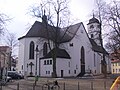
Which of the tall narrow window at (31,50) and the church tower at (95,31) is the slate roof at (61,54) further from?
the church tower at (95,31)

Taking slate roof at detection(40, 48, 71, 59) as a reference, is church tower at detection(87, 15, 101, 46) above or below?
above

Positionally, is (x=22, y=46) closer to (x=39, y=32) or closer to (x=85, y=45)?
(x=39, y=32)

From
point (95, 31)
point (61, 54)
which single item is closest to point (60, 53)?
point (61, 54)

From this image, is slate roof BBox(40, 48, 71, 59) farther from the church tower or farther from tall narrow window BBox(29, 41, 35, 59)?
the church tower

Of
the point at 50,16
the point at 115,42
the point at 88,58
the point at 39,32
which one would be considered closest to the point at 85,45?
the point at 88,58

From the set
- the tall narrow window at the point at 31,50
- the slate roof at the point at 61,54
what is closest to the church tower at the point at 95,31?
the slate roof at the point at 61,54

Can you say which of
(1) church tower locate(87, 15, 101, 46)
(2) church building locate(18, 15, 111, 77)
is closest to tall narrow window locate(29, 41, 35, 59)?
(2) church building locate(18, 15, 111, 77)

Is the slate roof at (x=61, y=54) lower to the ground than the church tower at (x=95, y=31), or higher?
lower

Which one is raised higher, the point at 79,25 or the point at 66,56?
the point at 79,25

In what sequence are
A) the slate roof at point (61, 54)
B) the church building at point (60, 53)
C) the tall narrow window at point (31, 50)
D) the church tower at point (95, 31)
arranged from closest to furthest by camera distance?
the church tower at point (95, 31) → the slate roof at point (61, 54) → the church building at point (60, 53) → the tall narrow window at point (31, 50)

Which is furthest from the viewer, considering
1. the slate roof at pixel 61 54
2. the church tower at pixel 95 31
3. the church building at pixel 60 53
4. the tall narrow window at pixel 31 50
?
the tall narrow window at pixel 31 50

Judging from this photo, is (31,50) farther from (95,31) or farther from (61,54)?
(95,31)

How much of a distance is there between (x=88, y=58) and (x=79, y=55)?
4.57 m

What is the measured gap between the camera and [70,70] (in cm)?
7038
